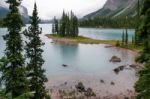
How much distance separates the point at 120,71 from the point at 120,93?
23045 mm

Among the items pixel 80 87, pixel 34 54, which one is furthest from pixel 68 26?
pixel 34 54

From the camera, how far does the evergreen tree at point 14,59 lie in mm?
23172

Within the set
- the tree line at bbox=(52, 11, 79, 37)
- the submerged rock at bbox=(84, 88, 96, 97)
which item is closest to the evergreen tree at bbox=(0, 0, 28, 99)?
the submerged rock at bbox=(84, 88, 96, 97)

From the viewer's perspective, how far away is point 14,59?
2328 cm

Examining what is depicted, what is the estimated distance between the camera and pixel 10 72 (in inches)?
915

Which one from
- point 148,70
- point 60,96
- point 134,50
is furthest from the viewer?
point 134,50

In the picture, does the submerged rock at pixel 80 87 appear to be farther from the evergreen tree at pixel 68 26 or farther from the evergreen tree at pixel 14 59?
the evergreen tree at pixel 68 26

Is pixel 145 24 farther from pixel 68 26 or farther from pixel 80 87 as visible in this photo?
pixel 68 26

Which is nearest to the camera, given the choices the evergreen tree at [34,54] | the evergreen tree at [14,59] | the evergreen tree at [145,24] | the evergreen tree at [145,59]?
the evergreen tree at [14,59]

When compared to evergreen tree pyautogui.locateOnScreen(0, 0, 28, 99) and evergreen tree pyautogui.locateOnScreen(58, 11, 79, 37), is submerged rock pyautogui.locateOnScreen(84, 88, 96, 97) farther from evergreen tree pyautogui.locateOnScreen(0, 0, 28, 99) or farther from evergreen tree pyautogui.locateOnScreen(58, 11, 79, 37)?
evergreen tree pyautogui.locateOnScreen(58, 11, 79, 37)

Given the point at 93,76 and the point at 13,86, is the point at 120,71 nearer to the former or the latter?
the point at 93,76

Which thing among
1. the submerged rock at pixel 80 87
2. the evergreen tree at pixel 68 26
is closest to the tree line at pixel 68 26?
the evergreen tree at pixel 68 26

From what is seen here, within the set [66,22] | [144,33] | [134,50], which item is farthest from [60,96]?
[66,22]

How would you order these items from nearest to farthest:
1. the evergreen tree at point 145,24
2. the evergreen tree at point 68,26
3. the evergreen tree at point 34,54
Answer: the evergreen tree at point 145,24
the evergreen tree at point 34,54
the evergreen tree at point 68,26
